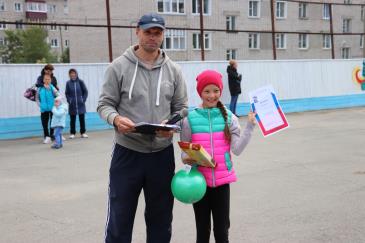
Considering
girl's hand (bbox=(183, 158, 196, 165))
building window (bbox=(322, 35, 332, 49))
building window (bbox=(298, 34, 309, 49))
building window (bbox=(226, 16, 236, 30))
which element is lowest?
girl's hand (bbox=(183, 158, 196, 165))

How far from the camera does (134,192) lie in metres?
3.34

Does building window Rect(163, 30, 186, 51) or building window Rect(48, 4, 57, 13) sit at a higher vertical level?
building window Rect(48, 4, 57, 13)

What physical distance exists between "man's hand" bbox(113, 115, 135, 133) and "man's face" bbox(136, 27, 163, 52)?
51cm

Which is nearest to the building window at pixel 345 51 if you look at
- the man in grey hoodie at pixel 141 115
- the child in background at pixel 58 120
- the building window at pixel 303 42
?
the building window at pixel 303 42

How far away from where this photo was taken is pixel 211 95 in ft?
11.6

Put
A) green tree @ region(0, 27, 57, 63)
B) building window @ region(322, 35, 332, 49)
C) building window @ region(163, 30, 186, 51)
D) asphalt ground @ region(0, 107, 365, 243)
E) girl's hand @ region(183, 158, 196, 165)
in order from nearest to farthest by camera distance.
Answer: girl's hand @ region(183, 158, 196, 165)
asphalt ground @ region(0, 107, 365, 243)
building window @ region(163, 30, 186, 51)
building window @ region(322, 35, 332, 49)
green tree @ region(0, 27, 57, 63)

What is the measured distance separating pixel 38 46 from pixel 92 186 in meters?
60.7

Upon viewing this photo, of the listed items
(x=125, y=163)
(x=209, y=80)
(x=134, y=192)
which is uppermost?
(x=209, y=80)

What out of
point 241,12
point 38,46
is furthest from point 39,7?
point 241,12

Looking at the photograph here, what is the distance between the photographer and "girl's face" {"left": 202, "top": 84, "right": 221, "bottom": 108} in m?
3.54

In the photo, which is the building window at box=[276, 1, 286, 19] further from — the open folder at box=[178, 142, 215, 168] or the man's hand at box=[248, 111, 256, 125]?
the open folder at box=[178, 142, 215, 168]

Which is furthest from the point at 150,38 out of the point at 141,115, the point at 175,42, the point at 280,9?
the point at 280,9

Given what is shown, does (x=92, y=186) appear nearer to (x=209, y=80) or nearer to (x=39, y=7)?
(x=209, y=80)

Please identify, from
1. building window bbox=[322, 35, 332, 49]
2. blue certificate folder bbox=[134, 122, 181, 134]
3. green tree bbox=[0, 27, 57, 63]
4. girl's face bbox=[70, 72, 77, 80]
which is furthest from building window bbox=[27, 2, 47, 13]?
blue certificate folder bbox=[134, 122, 181, 134]
